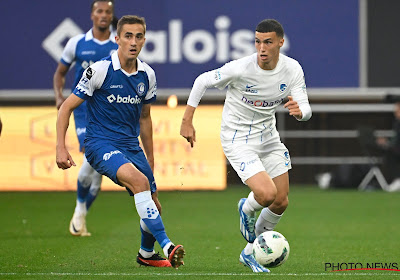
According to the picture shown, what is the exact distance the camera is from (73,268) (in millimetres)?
7430

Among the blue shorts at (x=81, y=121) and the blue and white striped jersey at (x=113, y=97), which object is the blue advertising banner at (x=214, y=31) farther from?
the blue and white striped jersey at (x=113, y=97)

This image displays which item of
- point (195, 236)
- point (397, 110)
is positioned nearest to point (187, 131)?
point (195, 236)

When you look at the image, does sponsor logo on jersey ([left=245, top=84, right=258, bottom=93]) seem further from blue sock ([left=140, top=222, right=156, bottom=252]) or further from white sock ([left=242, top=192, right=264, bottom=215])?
blue sock ([left=140, top=222, right=156, bottom=252])

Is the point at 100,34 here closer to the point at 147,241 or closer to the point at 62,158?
the point at 147,241

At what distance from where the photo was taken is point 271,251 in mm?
6906

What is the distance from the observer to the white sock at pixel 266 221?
25.4 feet

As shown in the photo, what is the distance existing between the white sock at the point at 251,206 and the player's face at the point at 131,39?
152 cm

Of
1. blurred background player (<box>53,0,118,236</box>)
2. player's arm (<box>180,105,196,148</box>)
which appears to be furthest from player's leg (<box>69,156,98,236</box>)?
player's arm (<box>180,105,196,148</box>)

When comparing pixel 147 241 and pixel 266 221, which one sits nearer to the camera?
pixel 147 241

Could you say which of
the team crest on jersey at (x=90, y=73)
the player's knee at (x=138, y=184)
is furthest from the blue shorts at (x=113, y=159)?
the team crest on jersey at (x=90, y=73)

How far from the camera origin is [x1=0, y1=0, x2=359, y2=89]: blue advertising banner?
17.0 metres

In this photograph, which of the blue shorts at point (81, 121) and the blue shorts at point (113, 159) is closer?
the blue shorts at point (113, 159)

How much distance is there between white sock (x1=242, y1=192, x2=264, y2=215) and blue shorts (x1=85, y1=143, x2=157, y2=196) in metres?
0.81

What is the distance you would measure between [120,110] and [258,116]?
1194 millimetres
